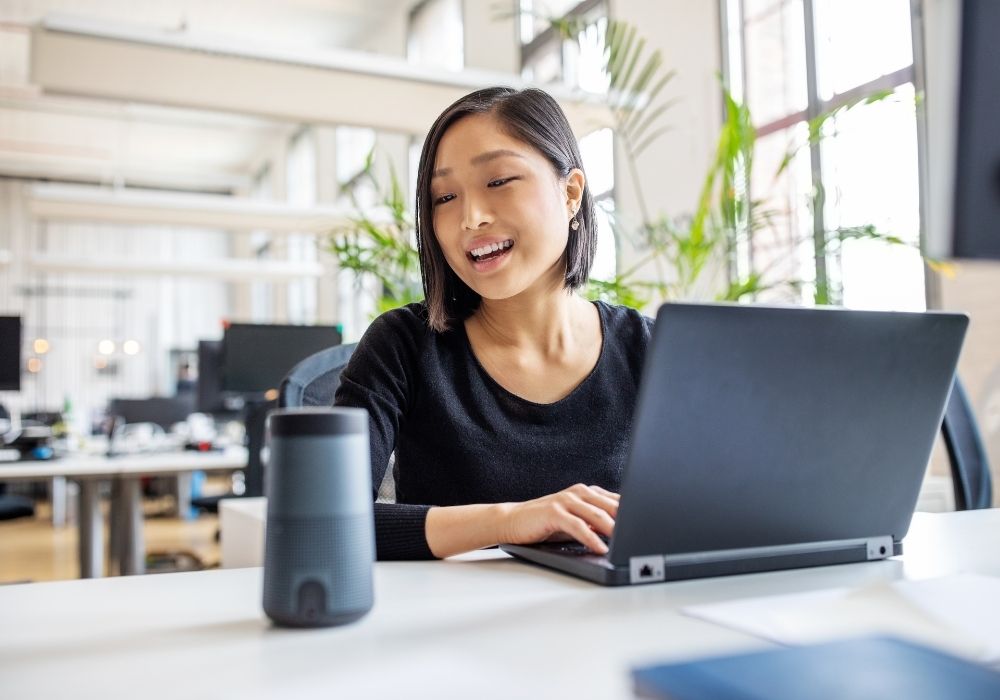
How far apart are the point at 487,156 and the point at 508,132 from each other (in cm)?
6

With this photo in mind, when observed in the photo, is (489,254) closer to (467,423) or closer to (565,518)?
(467,423)

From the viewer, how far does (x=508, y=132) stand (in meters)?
1.38

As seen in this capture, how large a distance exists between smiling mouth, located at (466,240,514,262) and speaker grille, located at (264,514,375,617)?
70cm

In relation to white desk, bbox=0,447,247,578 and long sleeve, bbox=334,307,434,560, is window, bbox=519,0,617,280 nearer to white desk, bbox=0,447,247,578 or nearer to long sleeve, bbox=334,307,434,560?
white desk, bbox=0,447,247,578

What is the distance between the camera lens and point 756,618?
28.7 inches

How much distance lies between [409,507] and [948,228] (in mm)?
763

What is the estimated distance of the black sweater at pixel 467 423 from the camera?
4.45ft

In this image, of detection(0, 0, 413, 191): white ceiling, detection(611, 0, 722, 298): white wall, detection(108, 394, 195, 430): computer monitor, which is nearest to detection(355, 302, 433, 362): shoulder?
detection(611, 0, 722, 298): white wall

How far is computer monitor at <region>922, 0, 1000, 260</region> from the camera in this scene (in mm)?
509

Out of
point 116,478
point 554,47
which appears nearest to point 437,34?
point 554,47

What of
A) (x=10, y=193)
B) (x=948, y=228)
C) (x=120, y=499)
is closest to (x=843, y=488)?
(x=948, y=228)

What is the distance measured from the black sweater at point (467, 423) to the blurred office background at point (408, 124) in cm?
45

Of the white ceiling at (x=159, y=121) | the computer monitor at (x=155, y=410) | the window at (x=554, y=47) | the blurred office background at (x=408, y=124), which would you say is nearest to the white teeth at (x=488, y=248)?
the blurred office background at (x=408, y=124)

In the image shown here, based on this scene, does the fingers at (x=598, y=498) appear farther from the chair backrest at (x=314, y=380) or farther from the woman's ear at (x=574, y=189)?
the chair backrest at (x=314, y=380)
